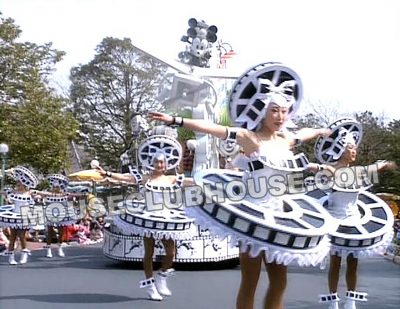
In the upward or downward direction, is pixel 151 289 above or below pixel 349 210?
below

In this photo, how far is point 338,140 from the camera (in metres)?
4.58

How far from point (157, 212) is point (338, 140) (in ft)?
6.15

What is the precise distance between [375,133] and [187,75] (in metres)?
13.2

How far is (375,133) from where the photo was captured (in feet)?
68.2

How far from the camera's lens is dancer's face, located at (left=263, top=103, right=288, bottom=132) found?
3.36 metres

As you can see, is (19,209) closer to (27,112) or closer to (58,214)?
(58,214)

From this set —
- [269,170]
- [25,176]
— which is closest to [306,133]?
[269,170]

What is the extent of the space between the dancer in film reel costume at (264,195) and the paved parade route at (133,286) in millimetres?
1897

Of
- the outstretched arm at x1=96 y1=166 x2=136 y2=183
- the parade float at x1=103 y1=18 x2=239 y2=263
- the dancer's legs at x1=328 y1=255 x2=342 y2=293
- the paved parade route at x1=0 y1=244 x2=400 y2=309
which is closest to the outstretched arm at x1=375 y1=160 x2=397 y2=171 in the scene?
the dancer's legs at x1=328 y1=255 x2=342 y2=293

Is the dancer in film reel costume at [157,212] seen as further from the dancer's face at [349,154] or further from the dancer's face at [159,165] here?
the dancer's face at [349,154]

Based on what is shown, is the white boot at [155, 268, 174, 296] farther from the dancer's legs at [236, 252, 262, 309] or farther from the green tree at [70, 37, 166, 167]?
the green tree at [70, 37, 166, 167]

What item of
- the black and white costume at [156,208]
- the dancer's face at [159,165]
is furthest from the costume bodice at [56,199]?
the dancer's face at [159,165]

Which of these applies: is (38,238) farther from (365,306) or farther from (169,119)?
(169,119)

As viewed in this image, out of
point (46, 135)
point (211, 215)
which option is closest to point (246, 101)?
point (211, 215)
